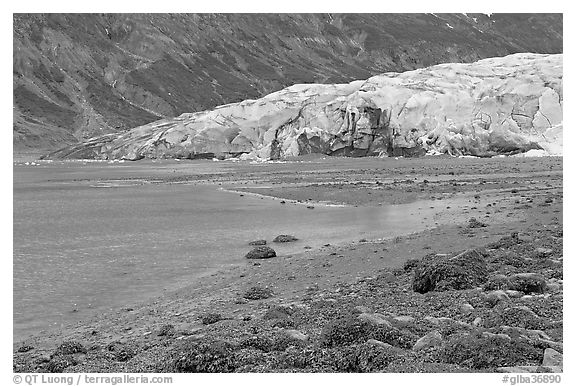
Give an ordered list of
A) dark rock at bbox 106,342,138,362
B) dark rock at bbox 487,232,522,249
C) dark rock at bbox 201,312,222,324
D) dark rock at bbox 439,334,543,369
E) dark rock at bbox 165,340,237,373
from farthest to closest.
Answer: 1. dark rock at bbox 487,232,522,249
2. dark rock at bbox 201,312,222,324
3. dark rock at bbox 106,342,138,362
4. dark rock at bbox 165,340,237,373
5. dark rock at bbox 439,334,543,369

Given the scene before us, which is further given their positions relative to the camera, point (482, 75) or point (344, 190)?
point (482, 75)

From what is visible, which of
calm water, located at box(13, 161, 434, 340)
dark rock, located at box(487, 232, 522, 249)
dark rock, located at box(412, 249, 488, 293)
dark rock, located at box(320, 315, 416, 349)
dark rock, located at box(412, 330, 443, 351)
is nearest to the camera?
dark rock, located at box(412, 330, 443, 351)

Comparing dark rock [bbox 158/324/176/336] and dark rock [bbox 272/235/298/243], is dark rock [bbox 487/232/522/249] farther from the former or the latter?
dark rock [bbox 158/324/176/336]

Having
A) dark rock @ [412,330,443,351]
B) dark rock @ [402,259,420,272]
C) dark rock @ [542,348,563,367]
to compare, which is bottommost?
dark rock @ [402,259,420,272]

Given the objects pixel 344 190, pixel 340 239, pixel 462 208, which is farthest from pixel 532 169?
pixel 340 239

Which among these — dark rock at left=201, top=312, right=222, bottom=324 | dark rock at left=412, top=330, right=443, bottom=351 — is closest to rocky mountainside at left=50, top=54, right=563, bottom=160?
dark rock at left=201, top=312, right=222, bottom=324
